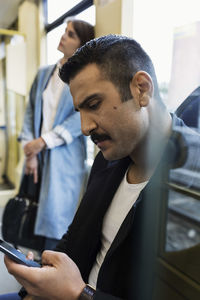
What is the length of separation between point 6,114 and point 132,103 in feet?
8.83

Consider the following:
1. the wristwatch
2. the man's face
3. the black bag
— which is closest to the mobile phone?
the wristwatch

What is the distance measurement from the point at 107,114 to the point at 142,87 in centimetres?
11

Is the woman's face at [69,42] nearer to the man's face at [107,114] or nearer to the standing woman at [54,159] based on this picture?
the standing woman at [54,159]

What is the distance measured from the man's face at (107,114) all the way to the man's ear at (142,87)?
0.01 meters

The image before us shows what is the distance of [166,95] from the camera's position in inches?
29.9

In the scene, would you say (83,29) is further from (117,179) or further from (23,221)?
(23,221)

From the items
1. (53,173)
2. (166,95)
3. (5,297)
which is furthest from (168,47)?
(53,173)

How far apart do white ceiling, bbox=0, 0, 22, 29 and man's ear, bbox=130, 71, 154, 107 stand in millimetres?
1985

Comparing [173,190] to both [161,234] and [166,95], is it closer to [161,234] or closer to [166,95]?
[161,234]

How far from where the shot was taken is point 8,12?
8.24 ft

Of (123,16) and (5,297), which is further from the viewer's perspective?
(123,16)

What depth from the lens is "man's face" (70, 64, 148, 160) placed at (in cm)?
74

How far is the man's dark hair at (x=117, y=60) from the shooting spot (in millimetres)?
736

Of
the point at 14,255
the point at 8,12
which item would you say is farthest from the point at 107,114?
the point at 8,12
